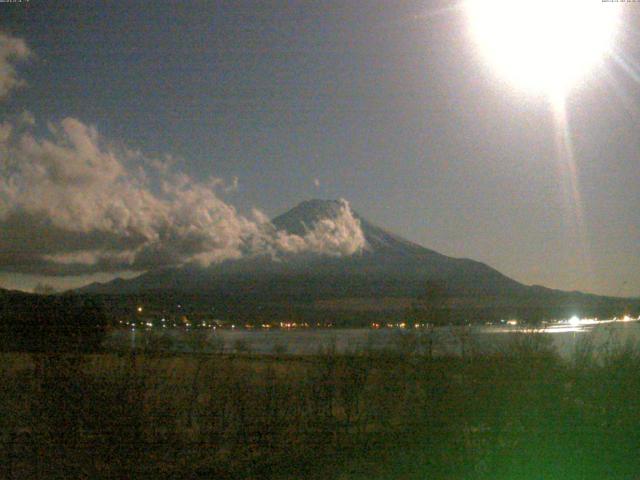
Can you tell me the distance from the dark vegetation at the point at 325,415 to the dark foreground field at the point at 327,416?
0.7 inches

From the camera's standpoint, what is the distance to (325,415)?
10.1 m

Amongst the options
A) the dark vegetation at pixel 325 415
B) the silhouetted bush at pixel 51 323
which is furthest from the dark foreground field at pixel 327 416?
the silhouetted bush at pixel 51 323

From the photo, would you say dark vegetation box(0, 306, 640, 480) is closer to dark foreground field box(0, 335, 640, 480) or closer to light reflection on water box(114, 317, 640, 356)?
dark foreground field box(0, 335, 640, 480)

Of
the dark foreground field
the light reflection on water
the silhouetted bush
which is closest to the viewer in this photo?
the dark foreground field

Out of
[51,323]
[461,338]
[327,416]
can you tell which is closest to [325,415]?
[327,416]

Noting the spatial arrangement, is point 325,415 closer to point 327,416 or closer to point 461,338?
point 327,416

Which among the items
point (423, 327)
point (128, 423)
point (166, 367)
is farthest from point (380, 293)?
point (128, 423)

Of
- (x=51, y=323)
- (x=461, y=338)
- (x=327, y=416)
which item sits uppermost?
(x=51, y=323)

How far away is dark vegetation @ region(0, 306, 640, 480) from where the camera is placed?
8.09 m

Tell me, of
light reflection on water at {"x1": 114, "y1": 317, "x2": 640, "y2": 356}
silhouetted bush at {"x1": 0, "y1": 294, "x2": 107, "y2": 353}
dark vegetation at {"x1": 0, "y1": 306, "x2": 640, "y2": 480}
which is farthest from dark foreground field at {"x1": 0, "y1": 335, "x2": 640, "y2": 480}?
silhouetted bush at {"x1": 0, "y1": 294, "x2": 107, "y2": 353}

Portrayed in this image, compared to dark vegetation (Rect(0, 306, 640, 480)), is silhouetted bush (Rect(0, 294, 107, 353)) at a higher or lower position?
higher

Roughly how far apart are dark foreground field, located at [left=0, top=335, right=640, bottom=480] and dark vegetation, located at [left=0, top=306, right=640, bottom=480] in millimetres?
18

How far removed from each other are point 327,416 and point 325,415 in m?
0.03

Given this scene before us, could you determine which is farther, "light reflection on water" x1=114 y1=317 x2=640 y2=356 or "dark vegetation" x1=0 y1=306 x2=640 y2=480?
"light reflection on water" x1=114 y1=317 x2=640 y2=356
